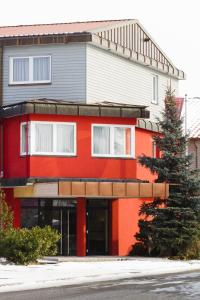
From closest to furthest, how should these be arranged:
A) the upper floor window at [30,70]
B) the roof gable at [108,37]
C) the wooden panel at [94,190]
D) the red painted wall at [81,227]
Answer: the wooden panel at [94,190]
the red painted wall at [81,227]
the roof gable at [108,37]
the upper floor window at [30,70]

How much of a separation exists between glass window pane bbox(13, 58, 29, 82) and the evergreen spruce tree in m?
7.03

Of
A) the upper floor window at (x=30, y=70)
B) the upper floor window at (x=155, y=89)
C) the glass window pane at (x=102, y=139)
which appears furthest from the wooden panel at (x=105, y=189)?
the upper floor window at (x=155, y=89)

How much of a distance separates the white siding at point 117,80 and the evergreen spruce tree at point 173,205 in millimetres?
3883

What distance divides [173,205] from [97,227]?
3.82 metres

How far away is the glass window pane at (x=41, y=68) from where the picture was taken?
34000 millimetres

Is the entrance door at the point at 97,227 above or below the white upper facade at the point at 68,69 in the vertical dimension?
below

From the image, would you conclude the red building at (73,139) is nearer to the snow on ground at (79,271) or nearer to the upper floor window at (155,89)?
the snow on ground at (79,271)

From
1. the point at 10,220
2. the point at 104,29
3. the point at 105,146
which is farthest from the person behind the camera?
the point at 104,29

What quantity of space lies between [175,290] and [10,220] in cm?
1154

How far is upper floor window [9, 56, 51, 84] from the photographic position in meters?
34.0

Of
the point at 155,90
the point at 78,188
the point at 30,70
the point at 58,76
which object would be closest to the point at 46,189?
the point at 78,188

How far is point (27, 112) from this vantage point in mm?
30312

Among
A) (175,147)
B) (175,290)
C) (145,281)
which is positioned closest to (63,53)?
(175,147)

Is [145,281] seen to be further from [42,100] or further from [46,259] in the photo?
[42,100]
